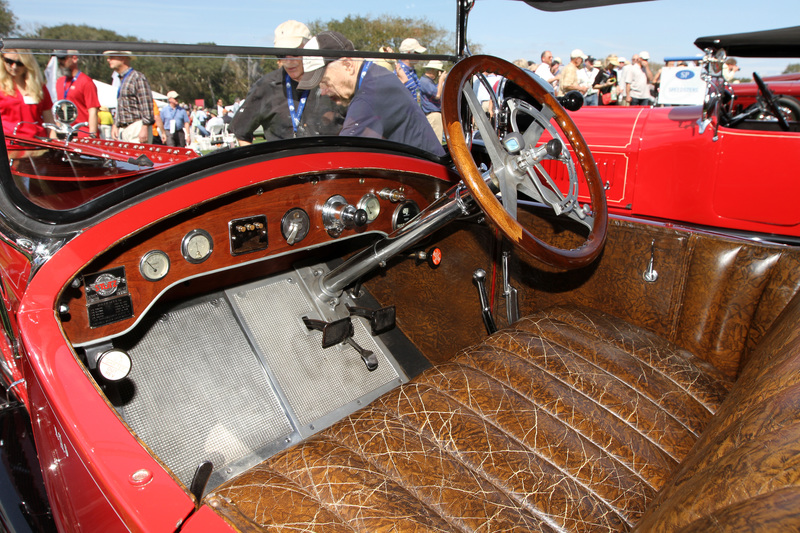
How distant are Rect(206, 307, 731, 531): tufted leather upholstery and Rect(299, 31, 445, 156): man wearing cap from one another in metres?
0.84

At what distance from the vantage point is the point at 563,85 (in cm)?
611

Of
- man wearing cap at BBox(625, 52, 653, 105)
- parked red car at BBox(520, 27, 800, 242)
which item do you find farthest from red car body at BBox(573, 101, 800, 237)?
man wearing cap at BBox(625, 52, 653, 105)

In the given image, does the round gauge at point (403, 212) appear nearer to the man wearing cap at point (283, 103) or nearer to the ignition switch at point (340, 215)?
the ignition switch at point (340, 215)

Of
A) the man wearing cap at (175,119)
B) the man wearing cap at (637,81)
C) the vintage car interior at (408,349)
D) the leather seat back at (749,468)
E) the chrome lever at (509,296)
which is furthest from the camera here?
the man wearing cap at (637,81)

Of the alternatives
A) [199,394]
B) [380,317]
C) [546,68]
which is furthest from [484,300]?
[546,68]

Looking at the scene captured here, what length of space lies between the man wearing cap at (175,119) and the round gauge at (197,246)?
300mm

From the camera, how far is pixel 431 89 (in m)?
2.04

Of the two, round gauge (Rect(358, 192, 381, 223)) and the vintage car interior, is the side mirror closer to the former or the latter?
the vintage car interior

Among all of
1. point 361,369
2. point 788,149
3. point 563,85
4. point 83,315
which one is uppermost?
point 563,85

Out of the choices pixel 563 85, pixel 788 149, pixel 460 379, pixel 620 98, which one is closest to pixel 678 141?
pixel 788 149

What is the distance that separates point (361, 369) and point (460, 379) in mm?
949

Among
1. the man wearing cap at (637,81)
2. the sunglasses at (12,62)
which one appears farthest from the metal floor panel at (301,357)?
the man wearing cap at (637,81)

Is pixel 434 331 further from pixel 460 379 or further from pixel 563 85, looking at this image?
pixel 563 85

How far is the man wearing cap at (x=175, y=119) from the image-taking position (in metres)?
1.55
